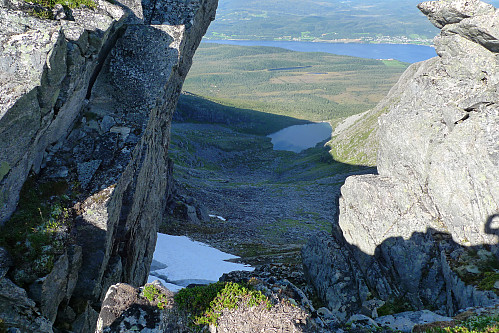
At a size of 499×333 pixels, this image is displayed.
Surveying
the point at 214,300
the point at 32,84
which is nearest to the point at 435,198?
the point at 214,300

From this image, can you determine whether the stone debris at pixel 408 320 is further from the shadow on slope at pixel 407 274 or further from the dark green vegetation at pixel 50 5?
the dark green vegetation at pixel 50 5

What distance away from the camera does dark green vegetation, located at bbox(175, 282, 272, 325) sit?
11008 millimetres

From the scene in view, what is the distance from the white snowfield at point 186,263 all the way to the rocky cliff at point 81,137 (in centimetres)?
789

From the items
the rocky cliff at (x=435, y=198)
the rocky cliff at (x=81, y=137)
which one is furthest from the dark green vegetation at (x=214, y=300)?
the rocky cliff at (x=435, y=198)

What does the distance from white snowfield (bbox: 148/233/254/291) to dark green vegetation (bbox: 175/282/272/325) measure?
16083 mm

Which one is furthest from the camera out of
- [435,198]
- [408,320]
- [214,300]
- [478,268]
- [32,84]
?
[435,198]

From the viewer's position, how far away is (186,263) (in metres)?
33.7

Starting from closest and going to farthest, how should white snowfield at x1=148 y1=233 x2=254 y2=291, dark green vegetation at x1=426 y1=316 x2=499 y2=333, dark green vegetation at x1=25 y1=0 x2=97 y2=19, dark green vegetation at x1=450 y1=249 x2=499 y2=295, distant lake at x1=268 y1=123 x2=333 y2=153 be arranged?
dark green vegetation at x1=426 y1=316 x2=499 y2=333, dark green vegetation at x1=25 y1=0 x2=97 y2=19, dark green vegetation at x1=450 y1=249 x2=499 y2=295, white snowfield at x1=148 y1=233 x2=254 y2=291, distant lake at x1=268 y1=123 x2=333 y2=153

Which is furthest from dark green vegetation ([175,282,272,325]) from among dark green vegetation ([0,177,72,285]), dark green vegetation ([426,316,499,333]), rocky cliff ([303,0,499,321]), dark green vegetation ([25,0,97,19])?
dark green vegetation ([25,0,97,19])

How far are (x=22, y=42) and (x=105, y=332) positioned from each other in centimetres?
1101

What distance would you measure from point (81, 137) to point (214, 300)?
1060 cm

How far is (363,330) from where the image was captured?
12.9 meters

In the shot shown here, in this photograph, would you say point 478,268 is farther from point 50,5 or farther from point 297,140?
point 297,140

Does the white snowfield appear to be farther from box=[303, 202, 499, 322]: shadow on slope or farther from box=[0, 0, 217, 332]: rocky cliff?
box=[303, 202, 499, 322]: shadow on slope
